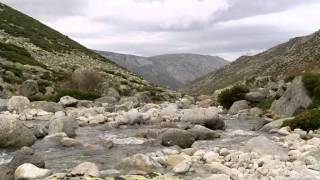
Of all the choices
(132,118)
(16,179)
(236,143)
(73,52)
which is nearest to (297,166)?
(236,143)

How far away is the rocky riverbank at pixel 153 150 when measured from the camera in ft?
56.0

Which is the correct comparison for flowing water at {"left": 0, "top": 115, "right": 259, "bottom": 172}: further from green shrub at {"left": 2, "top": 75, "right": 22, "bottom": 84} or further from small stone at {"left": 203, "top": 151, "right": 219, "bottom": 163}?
green shrub at {"left": 2, "top": 75, "right": 22, "bottom": 84}

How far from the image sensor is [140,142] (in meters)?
25.4

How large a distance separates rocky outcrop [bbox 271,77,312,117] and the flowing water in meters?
6.93

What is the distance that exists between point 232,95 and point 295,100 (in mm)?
12039

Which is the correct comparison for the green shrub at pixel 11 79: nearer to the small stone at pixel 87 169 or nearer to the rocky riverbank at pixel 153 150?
the rocky riverbank at pixel 153 150

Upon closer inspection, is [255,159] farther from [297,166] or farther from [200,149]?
[200,149]

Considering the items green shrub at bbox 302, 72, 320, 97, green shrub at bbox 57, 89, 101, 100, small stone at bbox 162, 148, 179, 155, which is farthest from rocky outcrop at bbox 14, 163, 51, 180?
green shrub at bbox 57, 89, 101, 100

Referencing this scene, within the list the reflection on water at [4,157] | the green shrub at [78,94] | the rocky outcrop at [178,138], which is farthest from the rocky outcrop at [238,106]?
the reflection on water at [4,157]

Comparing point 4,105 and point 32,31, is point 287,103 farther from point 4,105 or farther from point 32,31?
point 32,31

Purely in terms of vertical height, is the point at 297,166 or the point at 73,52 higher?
the point at 73,52

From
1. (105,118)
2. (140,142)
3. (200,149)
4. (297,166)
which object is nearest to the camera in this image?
(297,166)

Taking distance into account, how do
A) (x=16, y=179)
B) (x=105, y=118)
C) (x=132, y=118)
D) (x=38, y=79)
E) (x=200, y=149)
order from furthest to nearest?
(x=38, y=79)
(x=105, y=118)
(x=132, y=118)
(x=200, y=149)
(x=16, y=179)

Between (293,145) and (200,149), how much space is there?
13.3ft
